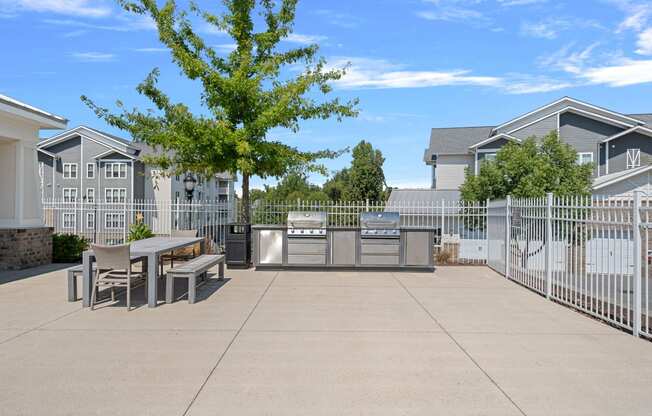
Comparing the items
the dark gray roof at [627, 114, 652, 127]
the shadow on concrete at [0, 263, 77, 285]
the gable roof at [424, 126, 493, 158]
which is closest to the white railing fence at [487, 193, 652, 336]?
the shadow on concrete at [0, 263, 77, 285]

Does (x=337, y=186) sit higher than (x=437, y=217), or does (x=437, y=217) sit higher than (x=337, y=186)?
(x=337, y=186)

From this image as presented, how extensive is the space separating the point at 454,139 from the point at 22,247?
30.3 m

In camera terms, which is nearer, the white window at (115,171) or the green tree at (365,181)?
the white window at (115,171)

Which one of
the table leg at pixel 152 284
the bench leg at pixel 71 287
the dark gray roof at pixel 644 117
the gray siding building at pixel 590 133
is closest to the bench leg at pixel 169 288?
the table leg at pixel 152 284

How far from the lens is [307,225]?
13109 mm

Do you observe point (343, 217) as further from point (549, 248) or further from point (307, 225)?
point (549, 248)

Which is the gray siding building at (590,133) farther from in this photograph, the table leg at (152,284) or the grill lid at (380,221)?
the table leg at (152,284)

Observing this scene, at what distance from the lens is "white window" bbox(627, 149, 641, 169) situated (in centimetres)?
2841

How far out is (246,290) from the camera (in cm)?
1020

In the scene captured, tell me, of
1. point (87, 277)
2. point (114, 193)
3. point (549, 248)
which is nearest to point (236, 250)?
point (87, 277)

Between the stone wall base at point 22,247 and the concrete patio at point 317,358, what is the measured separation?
4.01 metres

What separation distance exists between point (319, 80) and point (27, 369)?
36.5ft

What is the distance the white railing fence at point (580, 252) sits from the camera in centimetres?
684

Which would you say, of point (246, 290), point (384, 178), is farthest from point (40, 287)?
point (384, 178)
